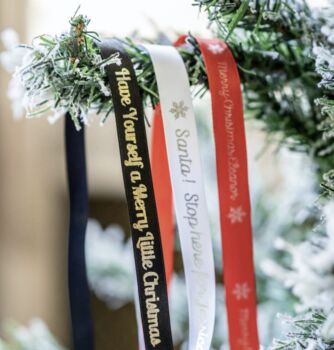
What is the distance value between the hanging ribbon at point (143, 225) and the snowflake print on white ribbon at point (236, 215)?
8 centimetres

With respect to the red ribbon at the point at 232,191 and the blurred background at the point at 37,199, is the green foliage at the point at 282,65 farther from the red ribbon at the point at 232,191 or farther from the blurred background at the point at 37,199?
the blurred background at the point at 37,199

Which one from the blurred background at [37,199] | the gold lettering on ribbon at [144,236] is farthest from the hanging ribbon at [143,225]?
the blurred background at [37,199]

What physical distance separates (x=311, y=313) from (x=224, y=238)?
8cm

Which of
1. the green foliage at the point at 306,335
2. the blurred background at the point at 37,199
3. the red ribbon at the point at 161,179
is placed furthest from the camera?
the blurred background at the point at 37,199

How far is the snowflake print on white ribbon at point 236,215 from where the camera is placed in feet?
1.14

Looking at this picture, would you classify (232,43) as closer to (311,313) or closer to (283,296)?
(311,313)

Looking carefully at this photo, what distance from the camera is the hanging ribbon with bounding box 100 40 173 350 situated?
28cm

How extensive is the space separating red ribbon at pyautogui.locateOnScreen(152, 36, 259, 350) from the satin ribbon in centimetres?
2

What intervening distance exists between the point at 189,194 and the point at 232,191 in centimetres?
4

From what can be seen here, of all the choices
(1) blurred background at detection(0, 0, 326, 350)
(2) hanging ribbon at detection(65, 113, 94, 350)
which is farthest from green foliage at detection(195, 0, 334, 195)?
(1) blurred background at detection(0, 0, 326, 350)

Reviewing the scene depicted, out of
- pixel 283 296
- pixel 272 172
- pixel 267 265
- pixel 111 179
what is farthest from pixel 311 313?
pixel 111 179

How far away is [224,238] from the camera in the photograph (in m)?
0.35

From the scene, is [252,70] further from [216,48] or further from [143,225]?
[143,225]

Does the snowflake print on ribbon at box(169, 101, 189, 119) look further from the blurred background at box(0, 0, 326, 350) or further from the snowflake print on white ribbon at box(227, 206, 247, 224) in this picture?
the blurred background at box(0, 0, 326, 350)
